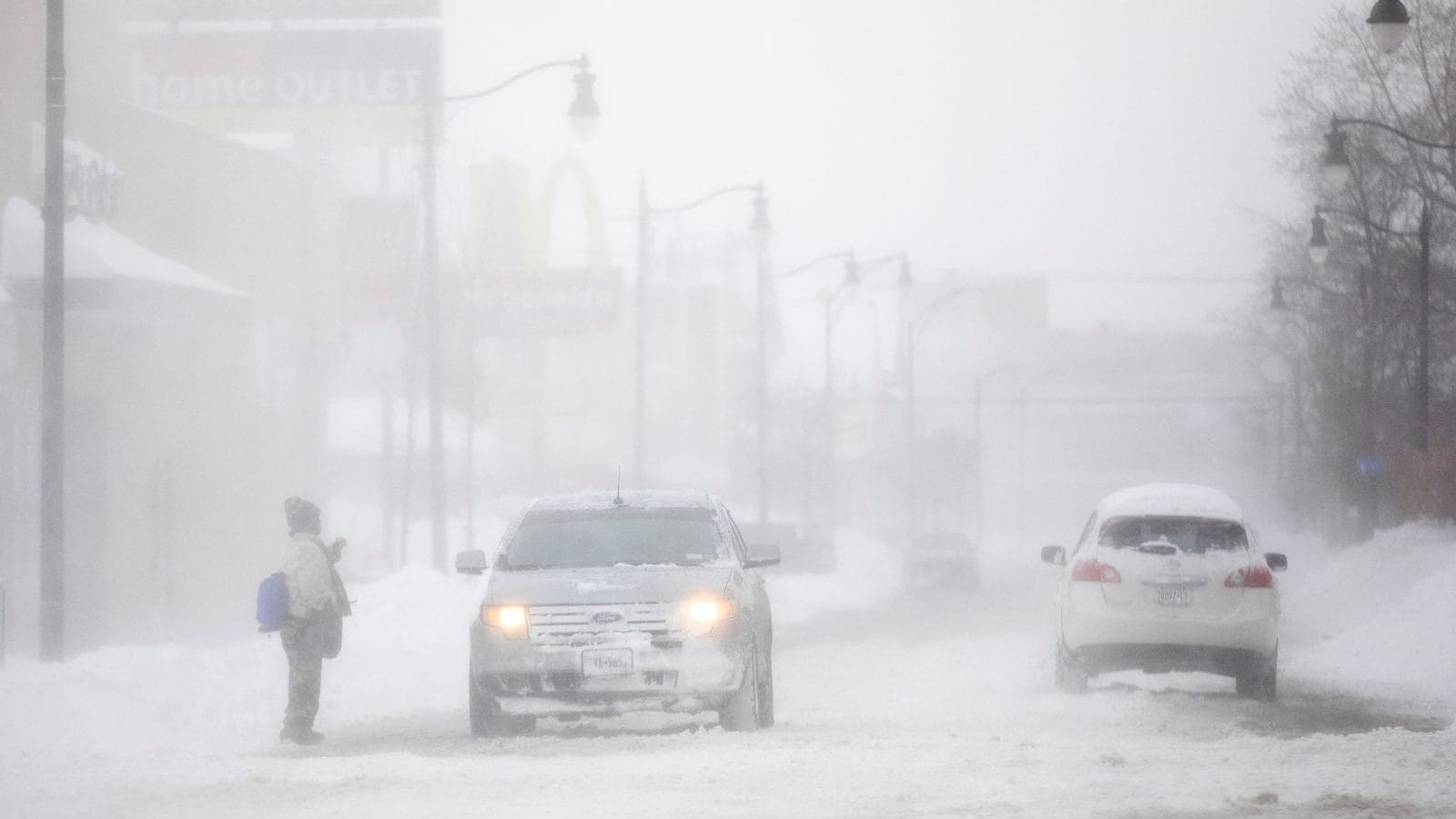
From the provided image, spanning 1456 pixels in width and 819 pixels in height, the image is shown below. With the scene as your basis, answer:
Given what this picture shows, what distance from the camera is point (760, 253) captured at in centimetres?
4441

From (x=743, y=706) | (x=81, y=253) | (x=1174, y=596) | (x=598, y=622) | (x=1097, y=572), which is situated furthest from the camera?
(x=81, y=253)

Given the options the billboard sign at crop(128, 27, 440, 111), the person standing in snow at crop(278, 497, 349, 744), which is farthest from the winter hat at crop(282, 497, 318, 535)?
the billboard sign at crop(128, 27, 440, 111)

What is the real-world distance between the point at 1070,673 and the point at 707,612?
19.2 feet

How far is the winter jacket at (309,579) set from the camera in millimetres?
14211

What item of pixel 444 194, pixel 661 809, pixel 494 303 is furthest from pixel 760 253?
pixel 661 809

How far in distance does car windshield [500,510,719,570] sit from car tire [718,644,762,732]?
0.95 meters

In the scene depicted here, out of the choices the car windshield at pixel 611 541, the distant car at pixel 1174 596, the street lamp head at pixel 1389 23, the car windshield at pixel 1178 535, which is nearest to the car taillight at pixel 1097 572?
the distant car at pixel 1174 596

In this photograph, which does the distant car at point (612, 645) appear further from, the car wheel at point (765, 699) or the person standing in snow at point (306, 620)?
the person standing in snow at point (306, 620)

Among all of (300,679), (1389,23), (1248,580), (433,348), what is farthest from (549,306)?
(300,679)

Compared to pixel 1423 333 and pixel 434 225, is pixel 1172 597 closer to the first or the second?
pixel 434 225

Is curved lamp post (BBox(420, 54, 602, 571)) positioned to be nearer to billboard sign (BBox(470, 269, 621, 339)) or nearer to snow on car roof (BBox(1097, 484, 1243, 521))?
snow on car roof (BBox(1097, 484, 1243, 521))

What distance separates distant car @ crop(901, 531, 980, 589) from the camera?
53.7 m

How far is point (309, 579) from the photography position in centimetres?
1429

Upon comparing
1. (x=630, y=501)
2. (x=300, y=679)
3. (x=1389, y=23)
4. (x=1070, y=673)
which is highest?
(x=1389, y=23)
